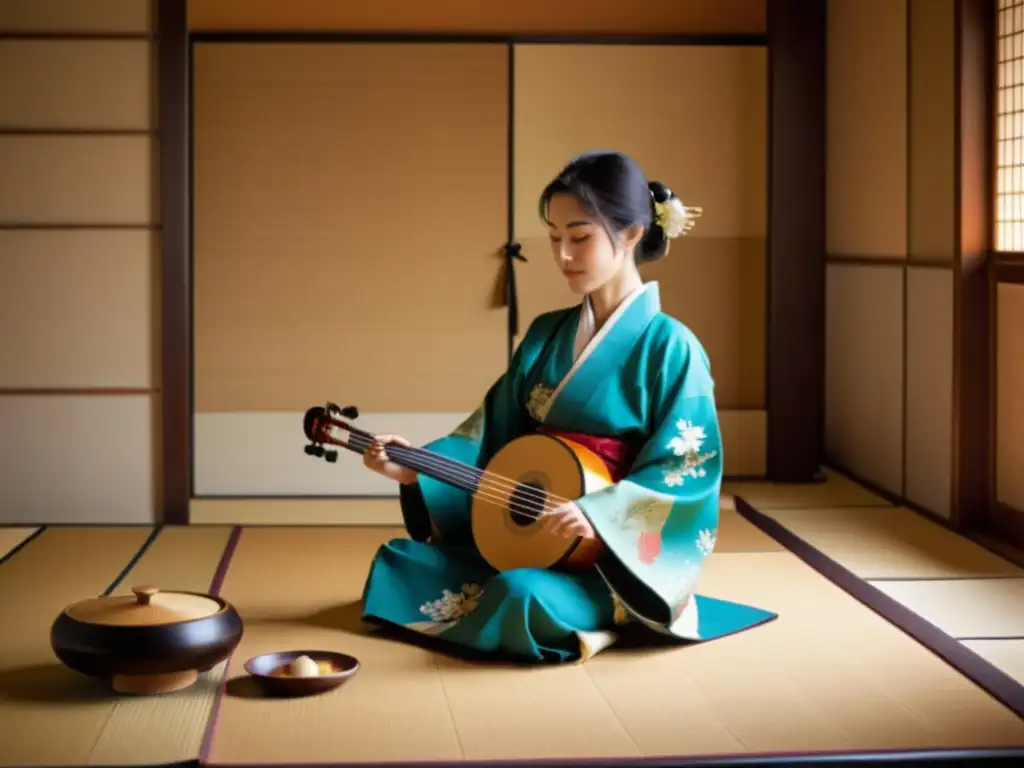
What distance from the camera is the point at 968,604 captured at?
3941 millimetres

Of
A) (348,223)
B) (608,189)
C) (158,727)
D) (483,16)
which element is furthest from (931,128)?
(158,727)

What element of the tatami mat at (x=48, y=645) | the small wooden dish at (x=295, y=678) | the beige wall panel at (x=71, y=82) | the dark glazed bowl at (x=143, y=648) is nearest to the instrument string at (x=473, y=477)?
the small wooden dish at (x=295, y=678)

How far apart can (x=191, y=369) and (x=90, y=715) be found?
2.63m

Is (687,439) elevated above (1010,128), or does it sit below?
below

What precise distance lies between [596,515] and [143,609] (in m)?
0.98

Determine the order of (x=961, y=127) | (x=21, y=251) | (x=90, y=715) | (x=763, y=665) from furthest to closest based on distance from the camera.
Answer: (x=21, y=251) → (x=961, y=127) → (x=763, y=665) → (x=90, y=715)

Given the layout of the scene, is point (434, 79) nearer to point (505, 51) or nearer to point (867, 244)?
point (505, 51)

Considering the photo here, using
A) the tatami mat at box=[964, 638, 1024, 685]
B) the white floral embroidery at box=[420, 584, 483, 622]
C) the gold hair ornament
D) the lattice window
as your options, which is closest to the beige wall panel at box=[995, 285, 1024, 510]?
the lattice window

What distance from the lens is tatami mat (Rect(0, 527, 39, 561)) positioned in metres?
4.70

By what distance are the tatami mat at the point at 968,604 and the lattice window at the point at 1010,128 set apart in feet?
3.66

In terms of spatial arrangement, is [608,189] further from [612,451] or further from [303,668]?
[303,668]

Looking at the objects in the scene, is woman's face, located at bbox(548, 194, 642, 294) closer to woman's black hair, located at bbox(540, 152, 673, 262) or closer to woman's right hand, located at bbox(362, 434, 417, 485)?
woman's black hair, located at bbox(540, 152, 673, 262)

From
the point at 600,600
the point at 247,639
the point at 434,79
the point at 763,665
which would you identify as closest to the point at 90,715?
the point at 247,639

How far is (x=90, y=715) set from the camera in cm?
296
